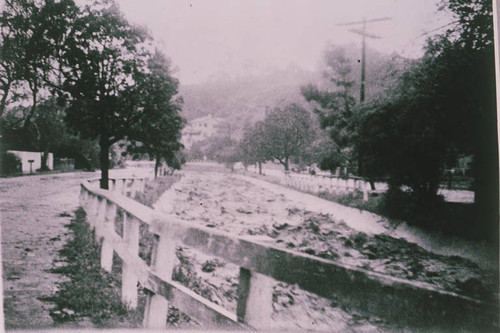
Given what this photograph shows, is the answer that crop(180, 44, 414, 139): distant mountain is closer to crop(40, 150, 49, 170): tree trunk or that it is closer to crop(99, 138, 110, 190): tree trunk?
crop(99, 138, 110, 190): tree trunk

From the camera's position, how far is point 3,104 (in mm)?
2668

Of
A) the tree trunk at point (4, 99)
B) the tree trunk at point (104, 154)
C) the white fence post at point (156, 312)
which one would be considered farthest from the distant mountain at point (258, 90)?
the tree trunk at point (4, 99)

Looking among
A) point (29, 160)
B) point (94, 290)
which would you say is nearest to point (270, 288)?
point (94, 290)

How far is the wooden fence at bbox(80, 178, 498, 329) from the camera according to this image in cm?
106

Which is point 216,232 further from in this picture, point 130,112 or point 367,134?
point 130,112

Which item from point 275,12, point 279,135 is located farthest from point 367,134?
point 275,12

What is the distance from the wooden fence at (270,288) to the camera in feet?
3.49

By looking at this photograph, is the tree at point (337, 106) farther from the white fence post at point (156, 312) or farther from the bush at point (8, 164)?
the bush at point (8, 164)

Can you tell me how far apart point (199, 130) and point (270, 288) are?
1578 mm

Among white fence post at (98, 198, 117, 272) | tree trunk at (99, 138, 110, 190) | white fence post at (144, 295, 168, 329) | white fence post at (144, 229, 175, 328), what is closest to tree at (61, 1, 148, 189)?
tree trunk at (99, 138, 110, 190)

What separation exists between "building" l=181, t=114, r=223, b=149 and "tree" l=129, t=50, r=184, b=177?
0.06 meters

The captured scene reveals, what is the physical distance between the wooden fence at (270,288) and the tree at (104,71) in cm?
100

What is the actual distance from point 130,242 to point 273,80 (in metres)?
1.54

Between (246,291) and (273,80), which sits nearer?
(246,291)
